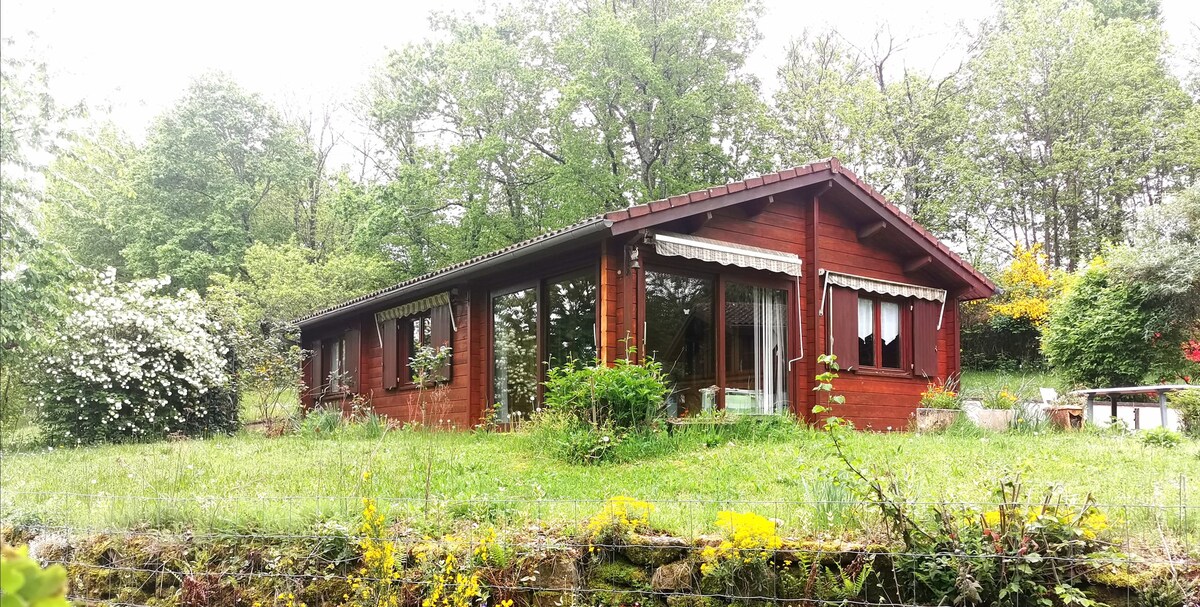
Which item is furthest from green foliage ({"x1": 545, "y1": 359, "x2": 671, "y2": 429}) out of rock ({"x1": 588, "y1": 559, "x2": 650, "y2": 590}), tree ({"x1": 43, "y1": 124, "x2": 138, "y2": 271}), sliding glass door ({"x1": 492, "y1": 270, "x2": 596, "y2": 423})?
tree ({"x1": 43, "y1": 124, "x2": 138, "y2": 271})

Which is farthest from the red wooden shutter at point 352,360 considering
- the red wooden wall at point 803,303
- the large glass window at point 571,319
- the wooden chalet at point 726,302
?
the large glass window at point 571,319

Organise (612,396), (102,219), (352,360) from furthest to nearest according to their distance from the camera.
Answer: (102,219), (352,360), (612,396)

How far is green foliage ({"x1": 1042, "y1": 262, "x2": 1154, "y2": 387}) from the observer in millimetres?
16469

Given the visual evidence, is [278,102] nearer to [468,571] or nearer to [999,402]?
[999,402]

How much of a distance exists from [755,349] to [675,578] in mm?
6854

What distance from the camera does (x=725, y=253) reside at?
10031mm

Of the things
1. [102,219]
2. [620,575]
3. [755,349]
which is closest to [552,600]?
[620,575]

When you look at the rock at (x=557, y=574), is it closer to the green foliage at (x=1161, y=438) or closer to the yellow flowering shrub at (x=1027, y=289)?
the green foliage at (x=1161, y=438)

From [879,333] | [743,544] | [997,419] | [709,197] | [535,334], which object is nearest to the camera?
[743,544]

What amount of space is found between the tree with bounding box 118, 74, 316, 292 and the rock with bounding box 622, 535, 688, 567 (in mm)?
24270

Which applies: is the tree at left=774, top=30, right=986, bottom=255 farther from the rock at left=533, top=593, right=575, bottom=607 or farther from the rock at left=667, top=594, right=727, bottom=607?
the rock at left=533, top=593, right=575, bottom=607

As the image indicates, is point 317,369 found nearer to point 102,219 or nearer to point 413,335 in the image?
point 413,335

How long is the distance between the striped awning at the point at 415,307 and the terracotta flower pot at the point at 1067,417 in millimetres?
7943

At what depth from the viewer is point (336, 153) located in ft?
108
